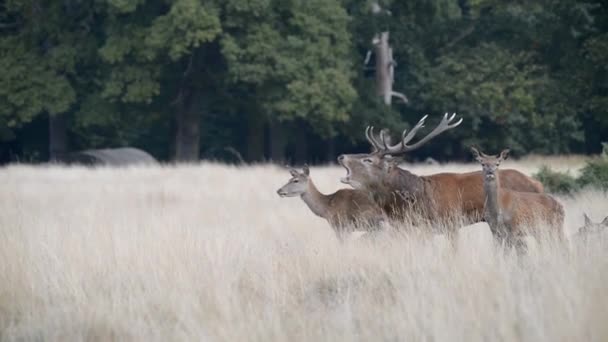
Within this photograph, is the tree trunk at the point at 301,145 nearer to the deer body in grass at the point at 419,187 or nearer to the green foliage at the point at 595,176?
the green foliage at the point at 595,176

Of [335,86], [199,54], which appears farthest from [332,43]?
[199,54]

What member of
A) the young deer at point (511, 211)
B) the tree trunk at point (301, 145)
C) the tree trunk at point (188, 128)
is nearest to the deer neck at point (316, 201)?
the young deer at point (511, 211)

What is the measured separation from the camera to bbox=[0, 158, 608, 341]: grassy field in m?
5.70

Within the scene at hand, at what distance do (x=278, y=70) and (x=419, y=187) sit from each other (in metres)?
17.8

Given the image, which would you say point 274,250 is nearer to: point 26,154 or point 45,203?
point 45,203

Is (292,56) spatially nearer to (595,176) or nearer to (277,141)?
(277,141)

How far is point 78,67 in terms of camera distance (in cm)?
3045

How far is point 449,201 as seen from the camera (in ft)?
30.6

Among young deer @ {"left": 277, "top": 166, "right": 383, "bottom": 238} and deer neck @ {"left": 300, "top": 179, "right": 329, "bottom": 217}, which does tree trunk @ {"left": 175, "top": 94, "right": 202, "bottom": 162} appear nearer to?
young deer @ {"left": 277, "top": 166, "right": 383, "bottom": 238}

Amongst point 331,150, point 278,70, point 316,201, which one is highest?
point 278,70

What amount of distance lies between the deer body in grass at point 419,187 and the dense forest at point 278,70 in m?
14.4

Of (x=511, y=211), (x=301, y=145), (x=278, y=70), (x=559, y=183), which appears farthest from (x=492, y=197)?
(x=301, y=145)

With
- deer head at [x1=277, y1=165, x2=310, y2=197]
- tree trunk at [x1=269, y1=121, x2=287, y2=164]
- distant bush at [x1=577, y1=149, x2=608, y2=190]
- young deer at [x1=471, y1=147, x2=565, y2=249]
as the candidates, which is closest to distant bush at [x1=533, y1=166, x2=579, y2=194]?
distant bush at [x1=577, y1=149, x2=608, y2=190]

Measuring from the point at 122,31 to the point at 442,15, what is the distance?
33.2ft
